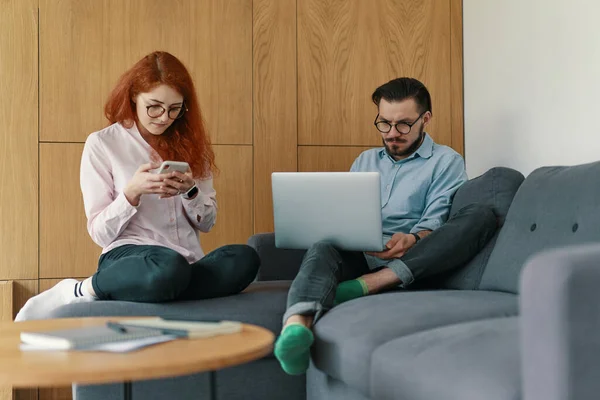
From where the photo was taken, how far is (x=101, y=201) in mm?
2738

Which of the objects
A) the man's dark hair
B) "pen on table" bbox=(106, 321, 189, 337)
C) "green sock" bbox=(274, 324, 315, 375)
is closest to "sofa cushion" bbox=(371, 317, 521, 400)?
"green sock" bbox=(274, 324, 315, 375)

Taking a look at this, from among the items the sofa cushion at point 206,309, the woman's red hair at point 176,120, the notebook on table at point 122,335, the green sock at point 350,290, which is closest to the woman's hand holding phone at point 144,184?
the woman's red hair at point 176,120

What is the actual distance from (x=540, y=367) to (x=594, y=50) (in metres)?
2.08

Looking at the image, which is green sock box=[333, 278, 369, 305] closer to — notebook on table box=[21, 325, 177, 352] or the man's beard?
the man's beard

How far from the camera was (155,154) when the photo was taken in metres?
2.89

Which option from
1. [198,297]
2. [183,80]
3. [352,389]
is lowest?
[352,389]

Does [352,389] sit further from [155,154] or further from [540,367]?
[155,154]

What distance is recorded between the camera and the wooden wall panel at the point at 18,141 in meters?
3.42

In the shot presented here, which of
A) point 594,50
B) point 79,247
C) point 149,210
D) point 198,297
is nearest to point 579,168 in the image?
point 594,50

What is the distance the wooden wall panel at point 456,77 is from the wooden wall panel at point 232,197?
1122 mm

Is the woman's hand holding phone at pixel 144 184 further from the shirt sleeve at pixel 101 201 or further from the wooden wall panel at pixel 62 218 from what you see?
the wooden wall panel at pixel 62 218

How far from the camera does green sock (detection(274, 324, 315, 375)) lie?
198cm

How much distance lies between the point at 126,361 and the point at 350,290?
130cm

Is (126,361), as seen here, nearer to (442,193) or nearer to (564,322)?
(564,322)
